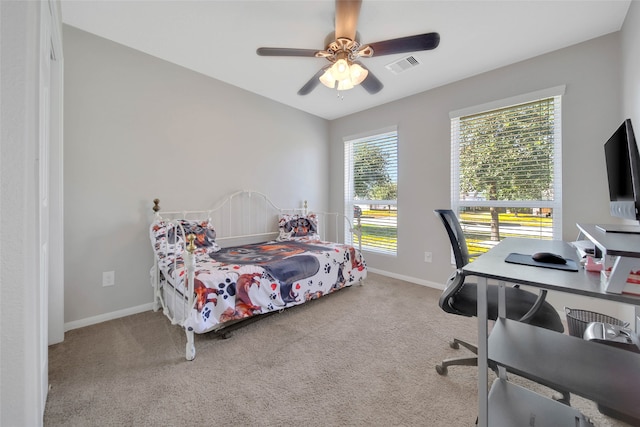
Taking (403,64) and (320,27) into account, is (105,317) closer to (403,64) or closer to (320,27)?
(320,27)

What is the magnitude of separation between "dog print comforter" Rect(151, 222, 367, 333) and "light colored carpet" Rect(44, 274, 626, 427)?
0.75ft

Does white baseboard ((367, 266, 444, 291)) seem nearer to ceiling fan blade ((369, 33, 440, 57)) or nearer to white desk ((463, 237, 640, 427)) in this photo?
white desk ((463, 237, 640, 427))

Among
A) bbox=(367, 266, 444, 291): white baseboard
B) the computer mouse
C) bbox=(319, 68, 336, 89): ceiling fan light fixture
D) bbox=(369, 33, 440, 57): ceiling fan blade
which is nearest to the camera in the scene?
the computer mouse

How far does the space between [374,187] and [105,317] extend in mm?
3201

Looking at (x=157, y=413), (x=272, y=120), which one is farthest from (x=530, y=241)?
(x=272, y=120)

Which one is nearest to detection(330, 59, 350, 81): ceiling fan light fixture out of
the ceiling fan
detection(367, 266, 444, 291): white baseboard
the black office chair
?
the ceiling fan

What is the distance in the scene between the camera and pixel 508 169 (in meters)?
2.47

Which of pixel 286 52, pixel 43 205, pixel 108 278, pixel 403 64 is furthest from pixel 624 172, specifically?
pixel 108 278

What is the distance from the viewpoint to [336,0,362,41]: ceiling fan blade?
1.45 metres

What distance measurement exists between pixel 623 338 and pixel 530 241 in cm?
58

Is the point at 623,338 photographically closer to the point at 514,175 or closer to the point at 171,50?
the point at 514,175

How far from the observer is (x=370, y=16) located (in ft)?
5.94

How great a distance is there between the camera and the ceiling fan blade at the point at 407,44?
5.09ft

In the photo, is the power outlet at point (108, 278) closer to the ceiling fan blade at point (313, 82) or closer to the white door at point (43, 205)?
the white door at point (43, 205)
